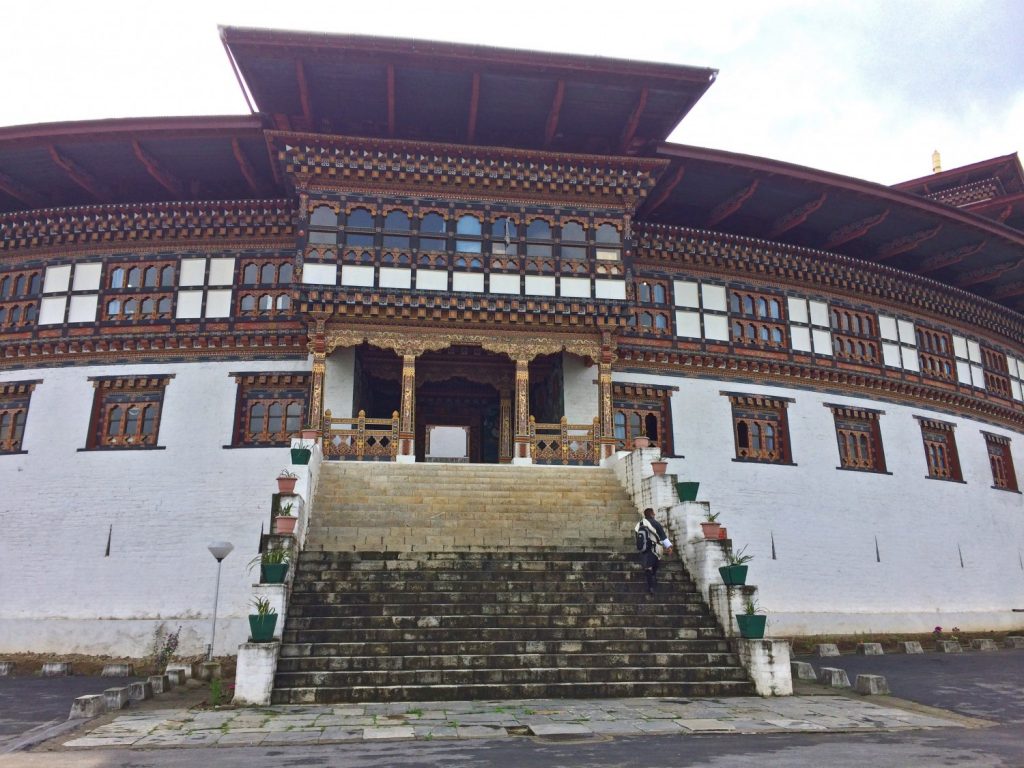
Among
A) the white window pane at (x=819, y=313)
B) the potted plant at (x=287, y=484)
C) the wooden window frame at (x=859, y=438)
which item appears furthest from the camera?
the white window pane at (x=819, y=313)

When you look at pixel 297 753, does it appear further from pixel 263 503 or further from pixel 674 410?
pixel 674 410

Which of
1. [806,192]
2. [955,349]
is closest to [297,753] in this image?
[806,192]

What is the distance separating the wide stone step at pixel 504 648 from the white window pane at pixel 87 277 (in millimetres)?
14297

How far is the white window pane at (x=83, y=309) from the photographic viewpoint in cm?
1962

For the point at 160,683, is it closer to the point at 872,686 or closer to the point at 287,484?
the point at 287,484

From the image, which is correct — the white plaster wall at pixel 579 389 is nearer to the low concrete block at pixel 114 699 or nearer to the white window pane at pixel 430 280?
the white window pane at pixel 430 280

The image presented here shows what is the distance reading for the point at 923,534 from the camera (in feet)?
71.2

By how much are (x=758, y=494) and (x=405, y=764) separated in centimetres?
1598

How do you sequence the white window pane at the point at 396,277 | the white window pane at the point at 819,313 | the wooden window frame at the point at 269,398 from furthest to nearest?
the white window pane at the point at 819,313 < the wooden window frame at the point at 269,398 < the white window pane at the point at 396,277

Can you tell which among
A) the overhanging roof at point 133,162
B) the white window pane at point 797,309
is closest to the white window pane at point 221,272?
the overhanging roof at point 133,162

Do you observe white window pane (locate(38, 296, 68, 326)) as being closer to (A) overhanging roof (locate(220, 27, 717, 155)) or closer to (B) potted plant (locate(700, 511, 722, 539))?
(A) overhanging roof (locate(220, 27, 717, 155))

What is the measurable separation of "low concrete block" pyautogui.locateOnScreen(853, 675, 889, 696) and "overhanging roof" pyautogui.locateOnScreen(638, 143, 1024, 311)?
45.0ft

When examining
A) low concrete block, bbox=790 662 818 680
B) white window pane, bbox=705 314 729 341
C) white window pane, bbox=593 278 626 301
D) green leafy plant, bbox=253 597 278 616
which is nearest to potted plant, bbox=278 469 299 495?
green leafy plant, bbox=253 597 278 616

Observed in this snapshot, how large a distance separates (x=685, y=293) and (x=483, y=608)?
44.0ft
